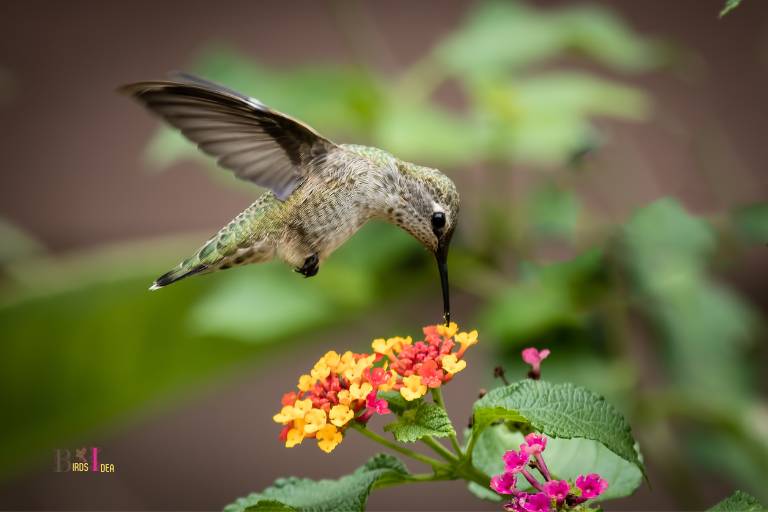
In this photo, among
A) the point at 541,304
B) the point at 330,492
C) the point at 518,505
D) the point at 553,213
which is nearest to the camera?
the point at 518,505

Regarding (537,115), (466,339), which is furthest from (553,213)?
(466,339)

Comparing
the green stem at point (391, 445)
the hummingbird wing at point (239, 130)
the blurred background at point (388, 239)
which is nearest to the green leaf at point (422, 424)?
the green stem at point (391, 445)

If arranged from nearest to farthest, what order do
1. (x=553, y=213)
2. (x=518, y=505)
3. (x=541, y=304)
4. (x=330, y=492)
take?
(x=518, y=505) < (x=330, y=492) < (x=541, y=304) < (x=553, y=213)

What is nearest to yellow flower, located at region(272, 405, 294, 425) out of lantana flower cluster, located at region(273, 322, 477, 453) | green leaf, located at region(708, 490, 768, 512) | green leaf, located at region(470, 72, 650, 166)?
lantana flower cluster, located at region(273, 322, 477, 453)

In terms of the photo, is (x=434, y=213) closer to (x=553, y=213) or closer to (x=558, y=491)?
(x=558, y=491)

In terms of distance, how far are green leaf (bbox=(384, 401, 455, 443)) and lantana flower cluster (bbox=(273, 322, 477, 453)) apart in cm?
2

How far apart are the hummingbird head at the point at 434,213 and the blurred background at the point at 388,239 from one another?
0.95 feet

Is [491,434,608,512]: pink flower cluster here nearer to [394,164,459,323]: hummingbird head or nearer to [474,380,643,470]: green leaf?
[474,380,643,470]: green leaf

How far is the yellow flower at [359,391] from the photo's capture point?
0.59 m

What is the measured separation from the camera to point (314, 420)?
1.95 feet

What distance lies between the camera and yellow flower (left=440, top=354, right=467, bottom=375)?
601 mm

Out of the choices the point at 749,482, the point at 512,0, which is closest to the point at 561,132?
the point at 512,0

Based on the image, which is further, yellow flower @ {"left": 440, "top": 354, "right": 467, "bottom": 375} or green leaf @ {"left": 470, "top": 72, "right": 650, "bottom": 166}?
green leaf @ {"left": 470, "top": 72, "right": 650, "bottom": 166}

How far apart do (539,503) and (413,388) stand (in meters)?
0.11
